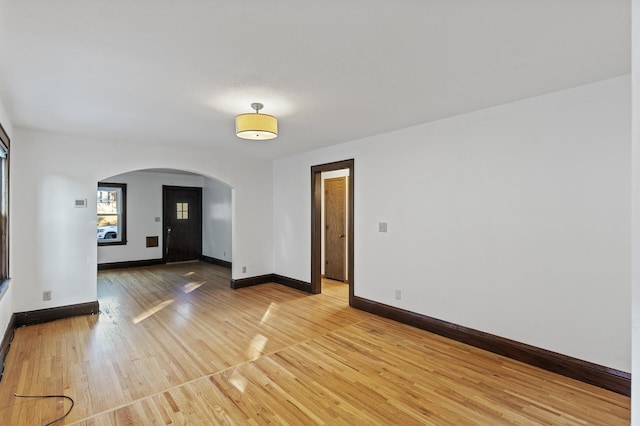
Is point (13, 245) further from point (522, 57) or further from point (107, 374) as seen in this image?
point (522, 57)

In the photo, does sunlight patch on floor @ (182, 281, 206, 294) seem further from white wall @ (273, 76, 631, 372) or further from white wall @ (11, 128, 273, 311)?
white wall @ (273, 76, 631, 372)

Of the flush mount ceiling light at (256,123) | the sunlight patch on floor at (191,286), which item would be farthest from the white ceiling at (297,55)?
the sunlight patch on floor at (191,286)

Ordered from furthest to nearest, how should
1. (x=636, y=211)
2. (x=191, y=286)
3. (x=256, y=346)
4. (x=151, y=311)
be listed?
1. (x=191, y=286)
2. (x=151, y=311)
3. (x=256, y=346)
4. (x=636, y=211)

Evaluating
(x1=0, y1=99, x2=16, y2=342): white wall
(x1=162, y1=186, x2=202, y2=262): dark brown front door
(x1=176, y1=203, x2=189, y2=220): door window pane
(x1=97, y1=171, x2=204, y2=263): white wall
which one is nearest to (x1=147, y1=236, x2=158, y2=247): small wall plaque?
(x1=97, y1=171, x2=204, y2=263): white wall

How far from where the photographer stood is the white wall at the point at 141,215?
770 cm

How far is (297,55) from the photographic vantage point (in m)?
2.10

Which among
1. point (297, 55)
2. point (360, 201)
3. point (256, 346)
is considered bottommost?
point (256, 346)

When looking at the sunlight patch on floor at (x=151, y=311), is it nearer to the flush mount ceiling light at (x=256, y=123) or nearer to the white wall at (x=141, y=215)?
the flush mount ceiling light at (x=256, y=123)

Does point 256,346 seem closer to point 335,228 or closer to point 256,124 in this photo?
point 256,124

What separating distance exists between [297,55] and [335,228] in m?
4.74

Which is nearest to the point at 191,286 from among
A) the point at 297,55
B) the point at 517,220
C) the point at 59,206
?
the point at 59,206

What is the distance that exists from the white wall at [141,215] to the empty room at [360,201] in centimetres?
328

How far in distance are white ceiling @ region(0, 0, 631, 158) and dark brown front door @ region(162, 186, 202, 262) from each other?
5.17 meters

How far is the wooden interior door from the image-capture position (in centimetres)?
645
